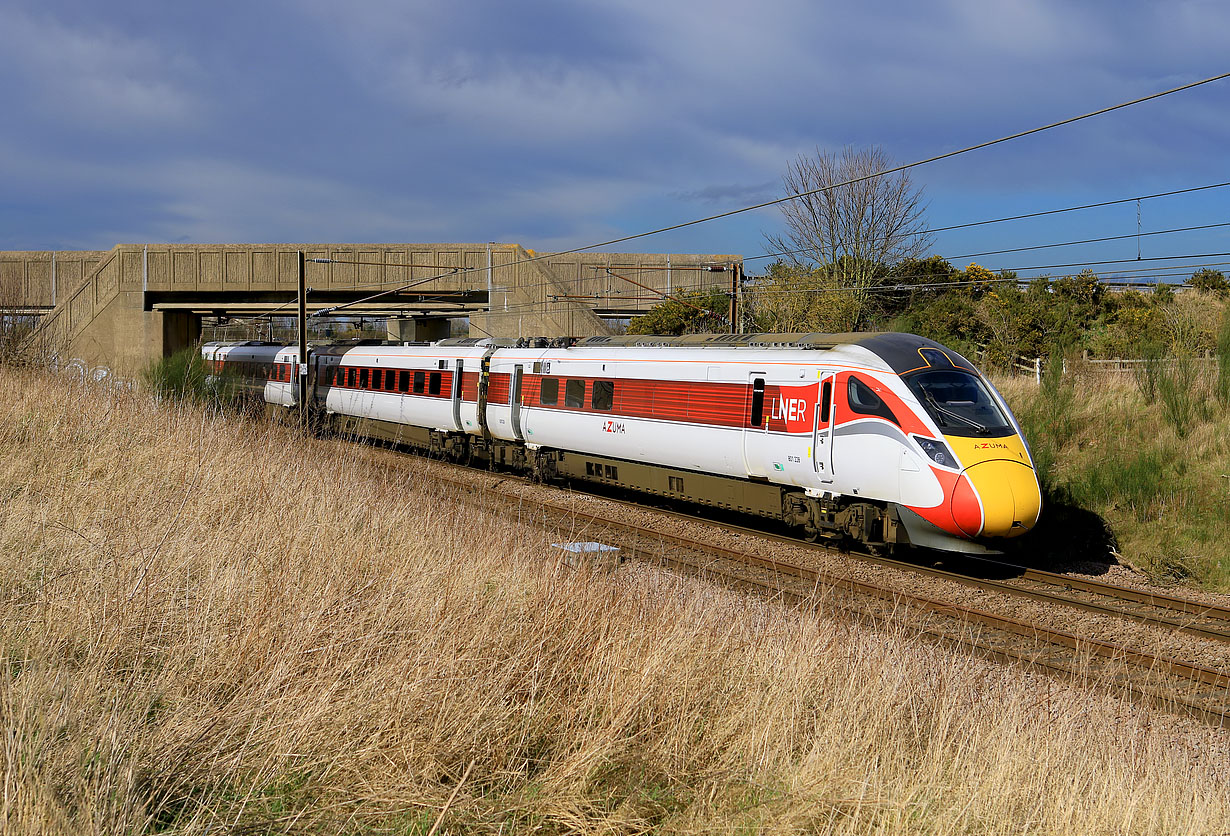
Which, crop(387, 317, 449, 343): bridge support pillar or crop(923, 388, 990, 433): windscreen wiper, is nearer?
crop(923, 388, 990, 433): windscreen wiper

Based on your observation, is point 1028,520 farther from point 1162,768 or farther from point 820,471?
point 1162,768

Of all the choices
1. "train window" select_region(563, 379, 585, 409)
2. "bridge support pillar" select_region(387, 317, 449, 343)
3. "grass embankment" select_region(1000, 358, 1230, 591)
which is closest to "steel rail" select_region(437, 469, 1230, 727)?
"grass embankment" select_region(1000, 358, 1230, 591)

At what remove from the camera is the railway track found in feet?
26.3

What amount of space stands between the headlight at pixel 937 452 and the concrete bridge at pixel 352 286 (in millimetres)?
23996

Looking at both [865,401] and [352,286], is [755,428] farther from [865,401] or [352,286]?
[352,286]

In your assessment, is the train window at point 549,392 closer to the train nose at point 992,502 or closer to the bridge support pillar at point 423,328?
the train nose at point 992,502

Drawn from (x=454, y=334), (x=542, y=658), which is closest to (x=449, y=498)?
(x=542, y=658)

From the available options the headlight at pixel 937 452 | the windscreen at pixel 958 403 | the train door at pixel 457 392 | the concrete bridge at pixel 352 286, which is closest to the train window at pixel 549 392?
the train door at pixel 457 392

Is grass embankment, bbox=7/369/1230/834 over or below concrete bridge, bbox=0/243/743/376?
below

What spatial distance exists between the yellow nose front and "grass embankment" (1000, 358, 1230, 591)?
9.43 ft

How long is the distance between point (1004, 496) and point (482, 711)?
8.09 m

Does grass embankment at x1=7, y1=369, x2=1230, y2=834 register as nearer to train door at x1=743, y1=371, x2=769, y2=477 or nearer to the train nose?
the train nose

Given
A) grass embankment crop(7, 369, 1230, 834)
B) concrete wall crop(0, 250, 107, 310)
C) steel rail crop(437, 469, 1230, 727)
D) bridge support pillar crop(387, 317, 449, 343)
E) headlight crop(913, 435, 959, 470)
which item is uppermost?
concrete wall crop(0, 250, 107, 310)

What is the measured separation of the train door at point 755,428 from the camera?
44.5 feet
